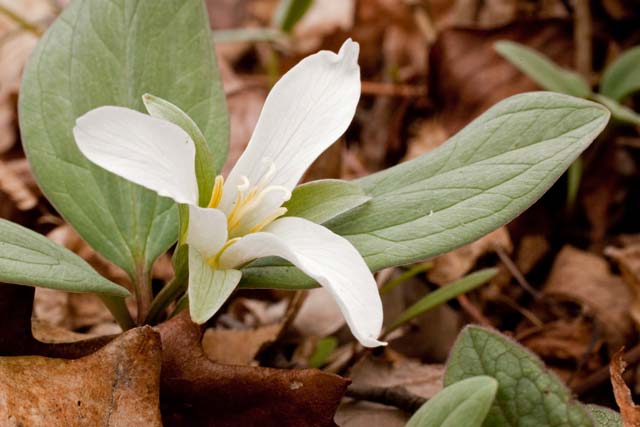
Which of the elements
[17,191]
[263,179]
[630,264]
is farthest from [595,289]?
[17,191]

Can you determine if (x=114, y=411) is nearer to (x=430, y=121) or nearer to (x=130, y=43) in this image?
(x=130, y=43)

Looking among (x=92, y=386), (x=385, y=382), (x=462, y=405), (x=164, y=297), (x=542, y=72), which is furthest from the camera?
→ (x=542, y=72)

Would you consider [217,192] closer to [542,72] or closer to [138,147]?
[138,147]

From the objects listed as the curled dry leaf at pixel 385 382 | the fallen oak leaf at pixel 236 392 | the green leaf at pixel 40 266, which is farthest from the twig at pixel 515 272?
the green leaf at pixel 40 266

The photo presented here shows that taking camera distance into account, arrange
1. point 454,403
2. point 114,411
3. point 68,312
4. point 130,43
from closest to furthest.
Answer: point 454,403, point 114,411, point 130,43, point 68,312

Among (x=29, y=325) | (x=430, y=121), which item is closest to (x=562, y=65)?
(x=430, y=121)

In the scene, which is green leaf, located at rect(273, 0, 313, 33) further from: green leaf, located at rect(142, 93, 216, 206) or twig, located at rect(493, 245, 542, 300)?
Answer: green leaf, located at rect(142, 93, 216, 206)

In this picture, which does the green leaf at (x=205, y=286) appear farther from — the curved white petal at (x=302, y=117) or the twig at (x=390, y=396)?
the twig at (x=390, y=396)
